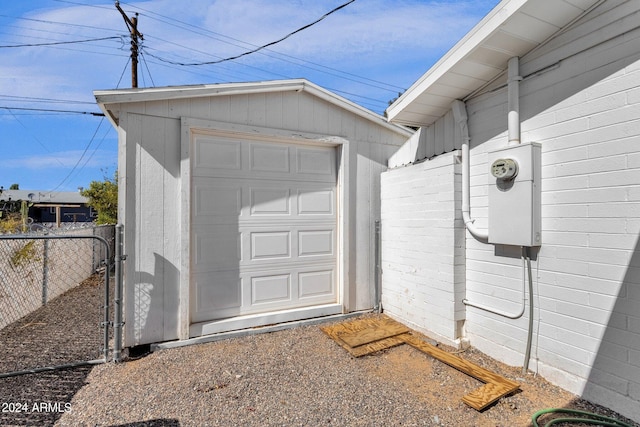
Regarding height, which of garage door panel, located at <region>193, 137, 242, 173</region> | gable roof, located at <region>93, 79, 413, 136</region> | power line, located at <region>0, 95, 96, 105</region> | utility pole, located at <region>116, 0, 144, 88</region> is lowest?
garage door panel, located at <region>193, 137, 242, 173</region>

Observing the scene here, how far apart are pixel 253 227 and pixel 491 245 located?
2699 millimetres

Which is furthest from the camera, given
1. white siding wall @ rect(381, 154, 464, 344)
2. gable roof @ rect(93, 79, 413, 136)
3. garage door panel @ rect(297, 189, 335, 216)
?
garage door panel @ rect(297, 189, 335, 216)

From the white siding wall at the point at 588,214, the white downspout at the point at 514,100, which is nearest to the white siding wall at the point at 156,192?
the white downspout at the point at 514,100

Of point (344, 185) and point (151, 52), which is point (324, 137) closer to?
point (344, 185)

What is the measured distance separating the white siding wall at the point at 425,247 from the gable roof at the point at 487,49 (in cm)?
69

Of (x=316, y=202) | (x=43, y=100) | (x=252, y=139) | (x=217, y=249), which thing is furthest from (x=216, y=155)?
(x=43, y=100)

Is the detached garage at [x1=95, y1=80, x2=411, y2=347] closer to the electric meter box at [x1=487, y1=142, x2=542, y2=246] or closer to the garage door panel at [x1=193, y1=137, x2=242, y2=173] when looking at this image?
the garage door panel at [x1=193, y1=137, x2=242, y2=173]

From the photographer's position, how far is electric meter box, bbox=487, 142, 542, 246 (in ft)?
8.41

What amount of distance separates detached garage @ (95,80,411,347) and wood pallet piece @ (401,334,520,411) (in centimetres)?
139

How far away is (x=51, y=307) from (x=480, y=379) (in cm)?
581

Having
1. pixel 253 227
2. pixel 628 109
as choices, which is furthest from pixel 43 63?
pixel 628 109

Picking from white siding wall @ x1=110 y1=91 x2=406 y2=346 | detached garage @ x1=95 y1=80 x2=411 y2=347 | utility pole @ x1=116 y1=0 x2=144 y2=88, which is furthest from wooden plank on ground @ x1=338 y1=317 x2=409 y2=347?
utility pole @ x1=116 y1=0 x2=144 y2=88

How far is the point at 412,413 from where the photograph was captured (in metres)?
2.18

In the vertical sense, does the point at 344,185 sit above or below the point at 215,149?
below
